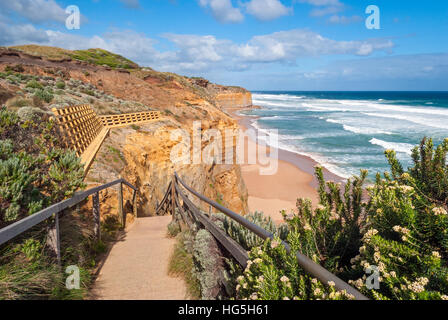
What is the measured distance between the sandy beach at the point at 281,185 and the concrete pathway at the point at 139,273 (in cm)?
1142

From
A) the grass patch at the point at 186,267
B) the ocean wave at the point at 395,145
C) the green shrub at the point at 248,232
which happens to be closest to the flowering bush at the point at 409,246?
the green shrub at the point at 248,232

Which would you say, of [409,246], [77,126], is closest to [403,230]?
[409,246]

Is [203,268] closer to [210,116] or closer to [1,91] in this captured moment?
[1,91]

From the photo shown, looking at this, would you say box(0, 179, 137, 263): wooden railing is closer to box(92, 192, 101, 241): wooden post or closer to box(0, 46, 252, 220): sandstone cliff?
box(92, 192, 101, 241): wooden post

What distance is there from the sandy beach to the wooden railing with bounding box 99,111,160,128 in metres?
8.11

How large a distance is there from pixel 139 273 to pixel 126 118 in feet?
37.2

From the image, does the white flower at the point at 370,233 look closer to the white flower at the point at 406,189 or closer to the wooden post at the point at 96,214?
the white flower at the point at 406,189

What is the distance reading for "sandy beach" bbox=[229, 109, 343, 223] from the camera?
17.4 metres

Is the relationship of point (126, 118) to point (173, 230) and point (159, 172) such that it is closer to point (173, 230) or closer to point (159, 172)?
point (159, 172)

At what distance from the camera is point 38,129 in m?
5.71

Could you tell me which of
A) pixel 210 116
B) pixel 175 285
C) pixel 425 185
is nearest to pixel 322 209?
pixel 425 185

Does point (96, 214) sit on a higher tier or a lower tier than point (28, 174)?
lower

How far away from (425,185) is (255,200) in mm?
16163

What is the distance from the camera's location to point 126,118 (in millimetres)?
13742
